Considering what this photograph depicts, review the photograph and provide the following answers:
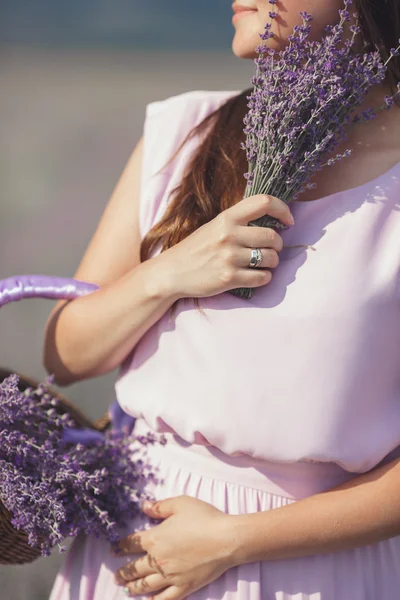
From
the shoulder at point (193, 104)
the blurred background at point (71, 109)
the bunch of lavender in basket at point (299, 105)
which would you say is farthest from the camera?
the blurred background at point (71, 109)

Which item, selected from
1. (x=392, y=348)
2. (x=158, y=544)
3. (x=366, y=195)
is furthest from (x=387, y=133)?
(x=158, y=544)

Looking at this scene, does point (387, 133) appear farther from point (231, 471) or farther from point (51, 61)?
point (51, 61)

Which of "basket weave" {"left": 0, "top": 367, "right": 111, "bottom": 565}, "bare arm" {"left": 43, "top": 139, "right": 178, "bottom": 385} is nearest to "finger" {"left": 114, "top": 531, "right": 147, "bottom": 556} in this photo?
"basket weave" {"left": 0, "top": 367, "right": 111, "bottom": 565}

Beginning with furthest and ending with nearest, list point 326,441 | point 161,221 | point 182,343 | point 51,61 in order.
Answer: point 51,61
point 161,221
point 182,343
point 326,441

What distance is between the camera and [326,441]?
159 centimetres

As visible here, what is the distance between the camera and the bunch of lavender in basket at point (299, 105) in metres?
1.58

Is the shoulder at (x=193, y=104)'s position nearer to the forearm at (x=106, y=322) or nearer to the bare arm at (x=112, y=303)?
the bare arm at (x=112, y=303)

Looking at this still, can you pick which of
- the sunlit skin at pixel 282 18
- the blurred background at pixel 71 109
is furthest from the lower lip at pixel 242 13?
the blurred background at pixel 71 109

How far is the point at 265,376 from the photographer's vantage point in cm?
161

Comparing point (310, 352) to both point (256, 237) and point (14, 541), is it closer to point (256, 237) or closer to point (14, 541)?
point (256, 237)

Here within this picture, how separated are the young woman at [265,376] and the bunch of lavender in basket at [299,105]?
0.17 feet

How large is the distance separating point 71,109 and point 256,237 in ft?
20.9

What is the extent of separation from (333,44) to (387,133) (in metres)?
0.25

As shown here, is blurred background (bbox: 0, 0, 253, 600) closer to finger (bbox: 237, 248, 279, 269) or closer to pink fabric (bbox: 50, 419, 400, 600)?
pink fabric (bbox: 50, 419, 400, 600)
